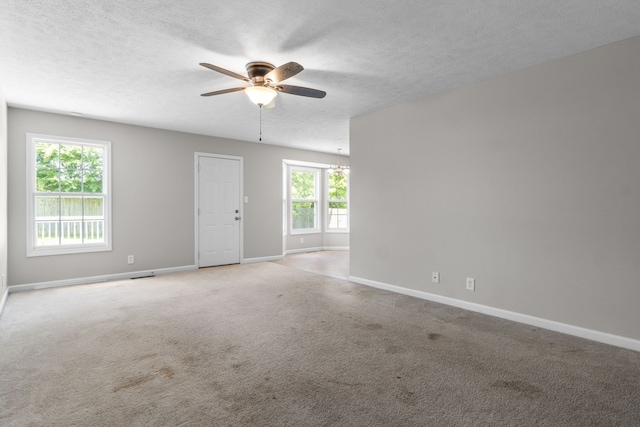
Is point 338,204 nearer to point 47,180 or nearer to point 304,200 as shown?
point 304,200

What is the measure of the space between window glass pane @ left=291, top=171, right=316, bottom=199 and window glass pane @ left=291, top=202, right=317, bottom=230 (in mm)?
206

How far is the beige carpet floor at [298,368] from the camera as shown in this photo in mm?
1871

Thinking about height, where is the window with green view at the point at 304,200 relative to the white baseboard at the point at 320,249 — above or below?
above

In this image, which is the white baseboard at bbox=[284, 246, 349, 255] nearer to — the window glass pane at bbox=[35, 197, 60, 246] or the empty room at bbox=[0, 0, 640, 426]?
the empty room at bbox=[0, 0, 640, 426]

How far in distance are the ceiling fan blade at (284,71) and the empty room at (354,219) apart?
0.03 metres

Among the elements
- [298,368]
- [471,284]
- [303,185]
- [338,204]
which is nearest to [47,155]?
[298,368]

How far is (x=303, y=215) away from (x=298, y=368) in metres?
6.39

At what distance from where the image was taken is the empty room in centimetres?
215

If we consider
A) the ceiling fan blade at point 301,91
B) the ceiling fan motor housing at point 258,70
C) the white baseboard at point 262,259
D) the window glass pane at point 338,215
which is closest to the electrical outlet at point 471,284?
the ceiling fan blade at point 301,91

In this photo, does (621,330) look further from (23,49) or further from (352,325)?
(23,49)

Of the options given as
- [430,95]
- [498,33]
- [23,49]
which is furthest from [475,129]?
[23,49]

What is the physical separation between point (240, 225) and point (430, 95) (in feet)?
14.1

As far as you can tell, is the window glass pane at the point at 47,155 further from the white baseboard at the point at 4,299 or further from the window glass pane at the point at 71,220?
the white baseboard at the point at 4,299

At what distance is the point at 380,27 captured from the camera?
100 inches
